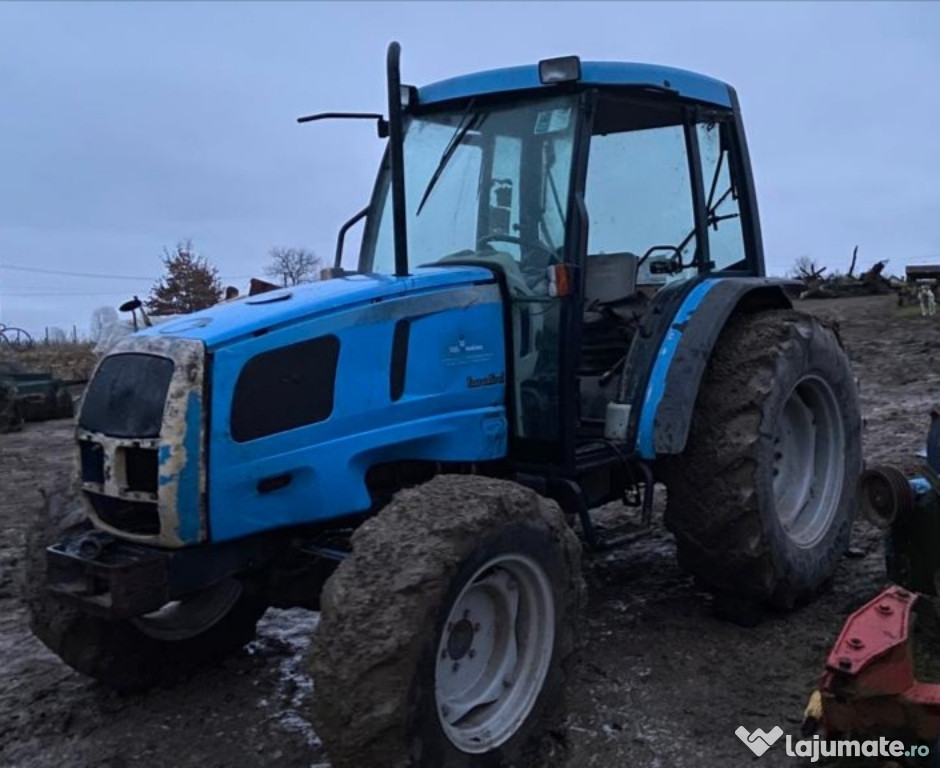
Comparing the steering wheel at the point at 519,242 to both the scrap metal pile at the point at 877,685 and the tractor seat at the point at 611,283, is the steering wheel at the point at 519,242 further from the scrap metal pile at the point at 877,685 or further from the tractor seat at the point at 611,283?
the scrap metal pile at the point at 877,685

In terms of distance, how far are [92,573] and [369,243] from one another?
2.16m

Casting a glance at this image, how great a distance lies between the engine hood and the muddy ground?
117cm

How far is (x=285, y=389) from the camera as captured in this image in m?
3.38

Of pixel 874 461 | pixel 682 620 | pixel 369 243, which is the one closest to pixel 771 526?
pixel 682 620

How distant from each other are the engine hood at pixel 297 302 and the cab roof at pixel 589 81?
841mm

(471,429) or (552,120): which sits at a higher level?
(552,120)

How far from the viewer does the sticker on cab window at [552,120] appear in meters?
4.26

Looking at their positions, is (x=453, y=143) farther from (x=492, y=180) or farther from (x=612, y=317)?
(x=612, y=317)

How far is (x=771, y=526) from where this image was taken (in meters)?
4.41

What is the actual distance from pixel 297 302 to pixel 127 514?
2.99ft

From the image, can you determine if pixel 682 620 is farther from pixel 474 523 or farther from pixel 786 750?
pixel 474 523

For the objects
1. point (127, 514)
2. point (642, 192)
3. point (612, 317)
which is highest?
point (642, 192)

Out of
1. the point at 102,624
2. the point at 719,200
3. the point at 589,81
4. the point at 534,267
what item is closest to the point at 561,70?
the point at 589,81

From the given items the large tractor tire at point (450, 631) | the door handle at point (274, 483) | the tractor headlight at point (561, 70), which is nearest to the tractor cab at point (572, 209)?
the tractor headlight at point (561, 70)
